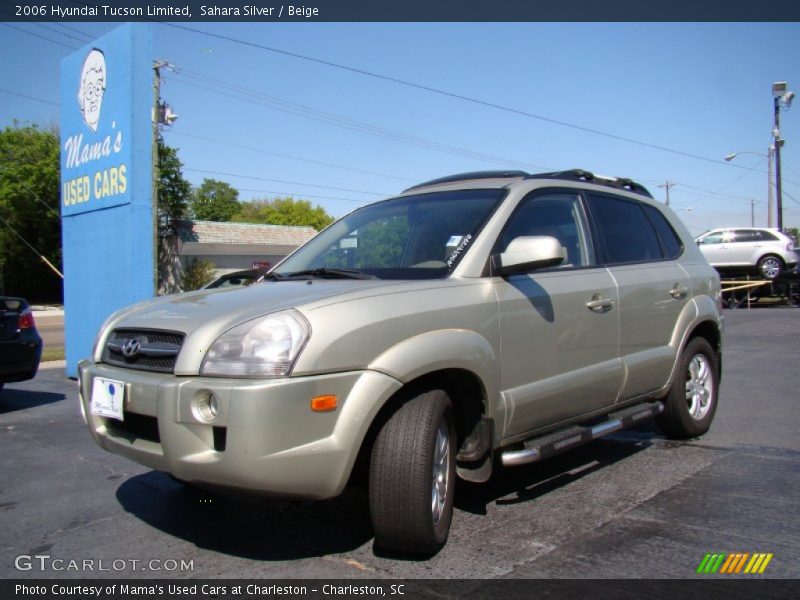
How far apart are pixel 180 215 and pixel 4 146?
10.5 metres

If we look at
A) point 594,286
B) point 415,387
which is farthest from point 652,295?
point 415,387

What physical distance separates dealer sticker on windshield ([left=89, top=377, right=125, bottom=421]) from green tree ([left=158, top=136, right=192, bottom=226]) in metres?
33.3

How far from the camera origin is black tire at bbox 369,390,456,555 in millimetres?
2922

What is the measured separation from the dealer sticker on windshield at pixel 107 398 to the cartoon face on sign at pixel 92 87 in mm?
8048

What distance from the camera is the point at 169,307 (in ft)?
11.1

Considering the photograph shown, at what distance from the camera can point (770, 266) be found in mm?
20375

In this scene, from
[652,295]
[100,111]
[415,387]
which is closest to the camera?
[415,387]

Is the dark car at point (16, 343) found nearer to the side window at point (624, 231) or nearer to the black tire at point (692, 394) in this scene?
the side window at point (624, 231)

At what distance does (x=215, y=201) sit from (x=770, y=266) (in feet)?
231

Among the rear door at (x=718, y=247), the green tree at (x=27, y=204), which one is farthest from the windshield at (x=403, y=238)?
the green tree at (x=27, y=204)

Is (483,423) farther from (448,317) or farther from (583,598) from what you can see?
(583,598)

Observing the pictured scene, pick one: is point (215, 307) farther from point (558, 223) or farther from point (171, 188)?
point (171, 188)

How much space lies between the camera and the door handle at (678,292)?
192 inches

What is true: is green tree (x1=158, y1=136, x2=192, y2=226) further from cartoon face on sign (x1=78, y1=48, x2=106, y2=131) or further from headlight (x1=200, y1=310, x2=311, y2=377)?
headlight (x1=200, y1=310, x2=311, y2=377)
